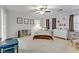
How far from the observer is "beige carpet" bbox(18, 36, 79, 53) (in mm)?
1126

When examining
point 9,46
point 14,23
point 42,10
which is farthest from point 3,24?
point 42,10

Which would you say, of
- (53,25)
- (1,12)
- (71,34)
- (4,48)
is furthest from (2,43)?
(71,34)

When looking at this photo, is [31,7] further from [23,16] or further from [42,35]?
[42,35]

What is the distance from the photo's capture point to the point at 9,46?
101 centimetres

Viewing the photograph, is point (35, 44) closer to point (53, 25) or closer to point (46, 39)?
point (46, 39)

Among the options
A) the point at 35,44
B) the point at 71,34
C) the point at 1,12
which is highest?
the point at 1,12

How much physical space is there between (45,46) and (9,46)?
46 cm

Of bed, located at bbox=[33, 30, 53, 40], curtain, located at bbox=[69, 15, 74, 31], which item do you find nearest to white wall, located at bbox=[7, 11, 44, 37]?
bed, located at bbox=[33, 30, 53, 40]

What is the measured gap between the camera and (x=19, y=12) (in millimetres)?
1104

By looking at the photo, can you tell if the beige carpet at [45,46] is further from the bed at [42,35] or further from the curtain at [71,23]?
the curtain at [71,23]

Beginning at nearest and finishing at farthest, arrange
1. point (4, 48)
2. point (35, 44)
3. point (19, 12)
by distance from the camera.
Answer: point (4, 48) < point (19, 12) < point (35, 44)

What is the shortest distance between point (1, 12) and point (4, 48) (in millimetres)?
367

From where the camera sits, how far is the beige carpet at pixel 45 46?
1126 millimetres

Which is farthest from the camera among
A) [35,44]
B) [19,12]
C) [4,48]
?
[35,44]
